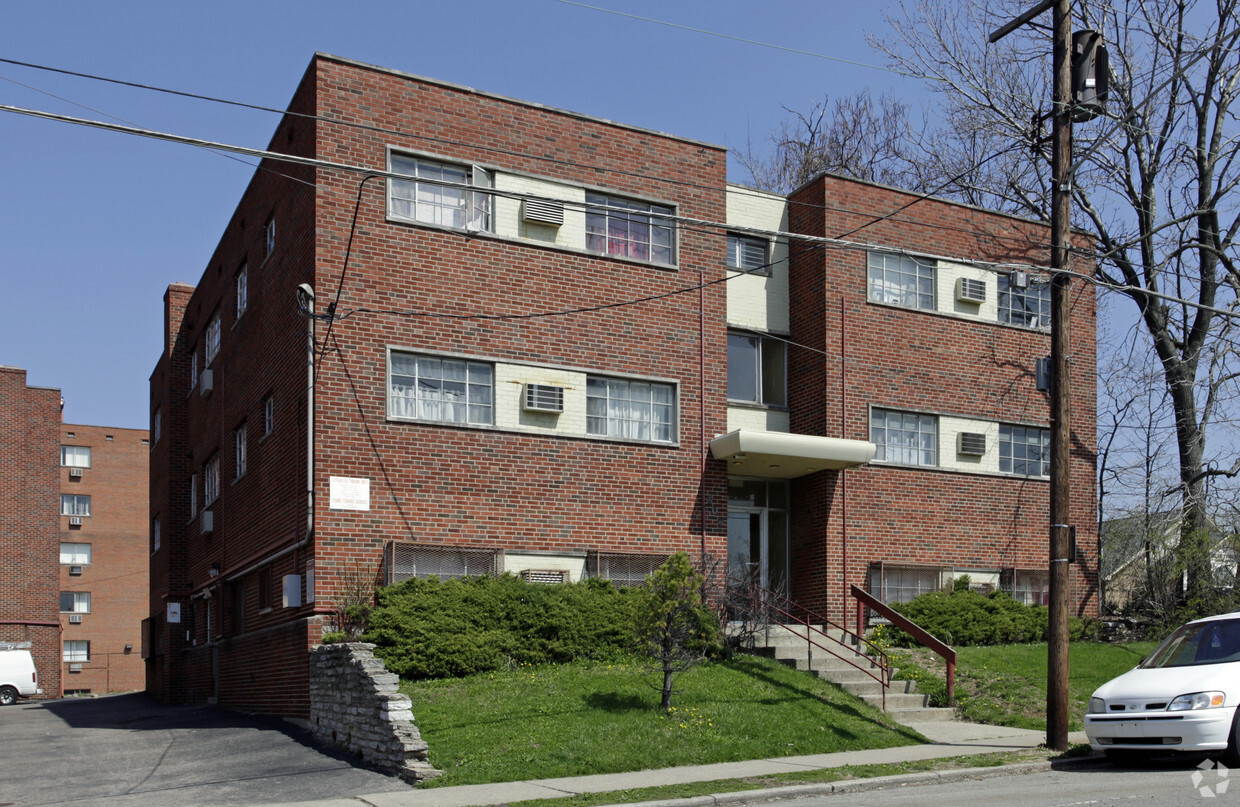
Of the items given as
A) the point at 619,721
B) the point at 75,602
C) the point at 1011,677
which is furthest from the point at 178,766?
the point at 75,602

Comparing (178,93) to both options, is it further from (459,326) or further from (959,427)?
(959,427)

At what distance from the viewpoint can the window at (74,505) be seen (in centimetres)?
6212

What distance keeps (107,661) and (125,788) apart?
2060 inches

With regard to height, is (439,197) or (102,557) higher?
(439,197)

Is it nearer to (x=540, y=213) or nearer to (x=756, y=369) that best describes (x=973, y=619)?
(x=756, y=369)

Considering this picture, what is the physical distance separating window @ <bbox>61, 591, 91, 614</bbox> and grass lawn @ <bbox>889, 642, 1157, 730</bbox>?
2043 inches

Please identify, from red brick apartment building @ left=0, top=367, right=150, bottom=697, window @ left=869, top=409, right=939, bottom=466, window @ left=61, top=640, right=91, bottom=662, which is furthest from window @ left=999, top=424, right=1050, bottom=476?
window @ left=61, top=640, right=91, bottom=662

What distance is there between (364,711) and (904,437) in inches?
467

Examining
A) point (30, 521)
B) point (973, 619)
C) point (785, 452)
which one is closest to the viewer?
point (785, 452)

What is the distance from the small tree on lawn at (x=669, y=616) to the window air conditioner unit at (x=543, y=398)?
4.63 metres

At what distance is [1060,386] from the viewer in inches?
586

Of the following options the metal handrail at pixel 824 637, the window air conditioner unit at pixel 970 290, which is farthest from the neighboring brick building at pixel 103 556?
the window air conditioner unit at pixel 970 290

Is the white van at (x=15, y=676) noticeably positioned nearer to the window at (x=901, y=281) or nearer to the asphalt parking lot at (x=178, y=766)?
the asphalt parking lot at (x=178, y=766)

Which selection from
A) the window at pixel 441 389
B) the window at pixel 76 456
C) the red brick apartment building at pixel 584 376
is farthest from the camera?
the window at pixel 76 456
